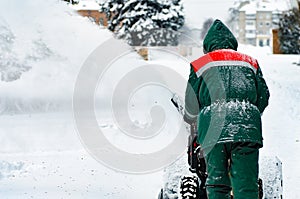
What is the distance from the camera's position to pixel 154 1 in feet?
108

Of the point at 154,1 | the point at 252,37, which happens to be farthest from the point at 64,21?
the point at 252,37

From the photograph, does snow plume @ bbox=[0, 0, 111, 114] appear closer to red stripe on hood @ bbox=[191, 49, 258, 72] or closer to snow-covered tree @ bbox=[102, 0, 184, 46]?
red stripe on hood @ bbox=[191, 49, 258, 72]

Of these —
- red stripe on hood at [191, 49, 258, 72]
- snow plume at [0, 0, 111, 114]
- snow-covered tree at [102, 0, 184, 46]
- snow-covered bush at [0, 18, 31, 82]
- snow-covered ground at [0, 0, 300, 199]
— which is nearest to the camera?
red stripe on hood at [191, 49, 258, 72]

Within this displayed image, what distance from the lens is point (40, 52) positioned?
1516 centimetres

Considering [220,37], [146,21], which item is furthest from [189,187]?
[146,21]

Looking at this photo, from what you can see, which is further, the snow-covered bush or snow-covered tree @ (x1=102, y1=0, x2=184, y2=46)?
snow-covered tree @ (x1=102, y1=0, x2=184, y2=46)

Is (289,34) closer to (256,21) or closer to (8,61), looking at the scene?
(8,61)

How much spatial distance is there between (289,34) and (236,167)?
3088 centimetres

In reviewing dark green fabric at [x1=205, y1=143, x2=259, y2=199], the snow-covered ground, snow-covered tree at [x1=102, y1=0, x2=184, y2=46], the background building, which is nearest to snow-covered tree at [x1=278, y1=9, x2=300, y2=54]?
snow-covered tree at [x1=102, y1=0, x2=184, y2=46]

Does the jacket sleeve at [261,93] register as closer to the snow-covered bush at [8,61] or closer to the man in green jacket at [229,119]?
the man in green jacket at [229,119]

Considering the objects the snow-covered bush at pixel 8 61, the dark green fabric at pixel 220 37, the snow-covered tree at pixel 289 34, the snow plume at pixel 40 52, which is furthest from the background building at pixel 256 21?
the dark green fabric at pixel 220 37

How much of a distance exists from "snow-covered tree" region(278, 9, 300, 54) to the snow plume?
15055 mm

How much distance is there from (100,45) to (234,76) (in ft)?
49.2

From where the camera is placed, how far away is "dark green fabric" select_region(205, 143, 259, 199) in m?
3.79
